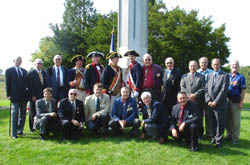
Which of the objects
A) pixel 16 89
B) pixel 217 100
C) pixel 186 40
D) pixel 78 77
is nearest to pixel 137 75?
pixel 78 77

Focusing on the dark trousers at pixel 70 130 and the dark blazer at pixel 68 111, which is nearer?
the dark trousers at pixel 70 130

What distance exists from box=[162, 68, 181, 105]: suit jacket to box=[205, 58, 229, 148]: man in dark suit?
2.46 feet

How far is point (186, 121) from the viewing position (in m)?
4.57

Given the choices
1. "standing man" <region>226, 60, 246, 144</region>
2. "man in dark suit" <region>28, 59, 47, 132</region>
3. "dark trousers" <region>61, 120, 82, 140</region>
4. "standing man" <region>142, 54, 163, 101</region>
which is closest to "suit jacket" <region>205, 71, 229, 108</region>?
"standing man" <region>226, 60, 246, 144</region>

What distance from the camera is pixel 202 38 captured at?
21562 mm

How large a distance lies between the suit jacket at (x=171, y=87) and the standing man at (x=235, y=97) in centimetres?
117

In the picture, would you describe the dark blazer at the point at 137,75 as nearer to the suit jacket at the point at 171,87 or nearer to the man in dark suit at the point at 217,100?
the suit jacket at the point at 171,87

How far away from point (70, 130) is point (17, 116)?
1.42 metres

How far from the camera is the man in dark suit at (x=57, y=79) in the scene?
600cm

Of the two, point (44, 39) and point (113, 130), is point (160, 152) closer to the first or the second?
point (113, 130)

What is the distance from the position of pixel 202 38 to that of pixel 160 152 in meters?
19.2

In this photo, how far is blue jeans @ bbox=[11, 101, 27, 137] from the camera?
5461 mm

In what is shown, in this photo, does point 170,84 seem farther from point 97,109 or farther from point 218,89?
point 97,109

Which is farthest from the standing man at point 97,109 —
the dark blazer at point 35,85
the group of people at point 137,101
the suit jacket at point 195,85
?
the suit jacket at point 195,85
